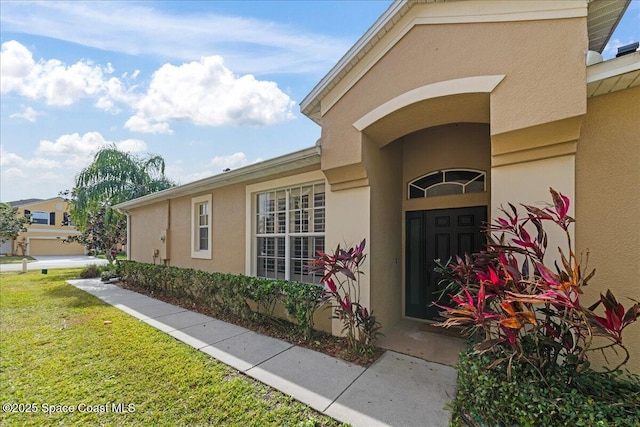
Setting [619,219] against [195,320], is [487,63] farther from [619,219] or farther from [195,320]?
[195,320]

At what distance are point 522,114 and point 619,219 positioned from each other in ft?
5.24

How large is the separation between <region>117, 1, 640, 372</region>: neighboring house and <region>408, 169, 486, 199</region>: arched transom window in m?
0.03

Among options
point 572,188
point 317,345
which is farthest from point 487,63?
point 317,345

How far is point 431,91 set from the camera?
13.1 ft

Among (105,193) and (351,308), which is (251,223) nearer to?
(351,308)

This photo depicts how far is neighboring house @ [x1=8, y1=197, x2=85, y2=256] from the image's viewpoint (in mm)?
33875

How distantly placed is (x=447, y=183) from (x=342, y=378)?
14.8 ft

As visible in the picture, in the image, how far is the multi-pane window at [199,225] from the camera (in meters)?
9.30

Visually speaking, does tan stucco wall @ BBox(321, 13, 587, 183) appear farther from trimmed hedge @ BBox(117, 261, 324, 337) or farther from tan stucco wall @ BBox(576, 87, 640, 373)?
trimmed hedge @ BBox(117, 261, 324, 337)

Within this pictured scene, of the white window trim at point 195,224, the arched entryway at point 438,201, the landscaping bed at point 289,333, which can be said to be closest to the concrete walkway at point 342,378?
the landscaping bed at point 289,333

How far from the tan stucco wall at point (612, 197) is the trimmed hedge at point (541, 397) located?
810 mm

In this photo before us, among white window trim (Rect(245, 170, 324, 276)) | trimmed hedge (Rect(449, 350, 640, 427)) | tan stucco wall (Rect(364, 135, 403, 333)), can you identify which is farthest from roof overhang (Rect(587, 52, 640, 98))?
white window trim (Rect(245, 170, 324, 276))

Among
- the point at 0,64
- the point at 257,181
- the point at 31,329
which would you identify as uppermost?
the point at 0,64

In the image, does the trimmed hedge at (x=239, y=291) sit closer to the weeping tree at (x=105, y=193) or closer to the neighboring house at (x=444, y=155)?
the neighboring house at (x=444, y=155)
